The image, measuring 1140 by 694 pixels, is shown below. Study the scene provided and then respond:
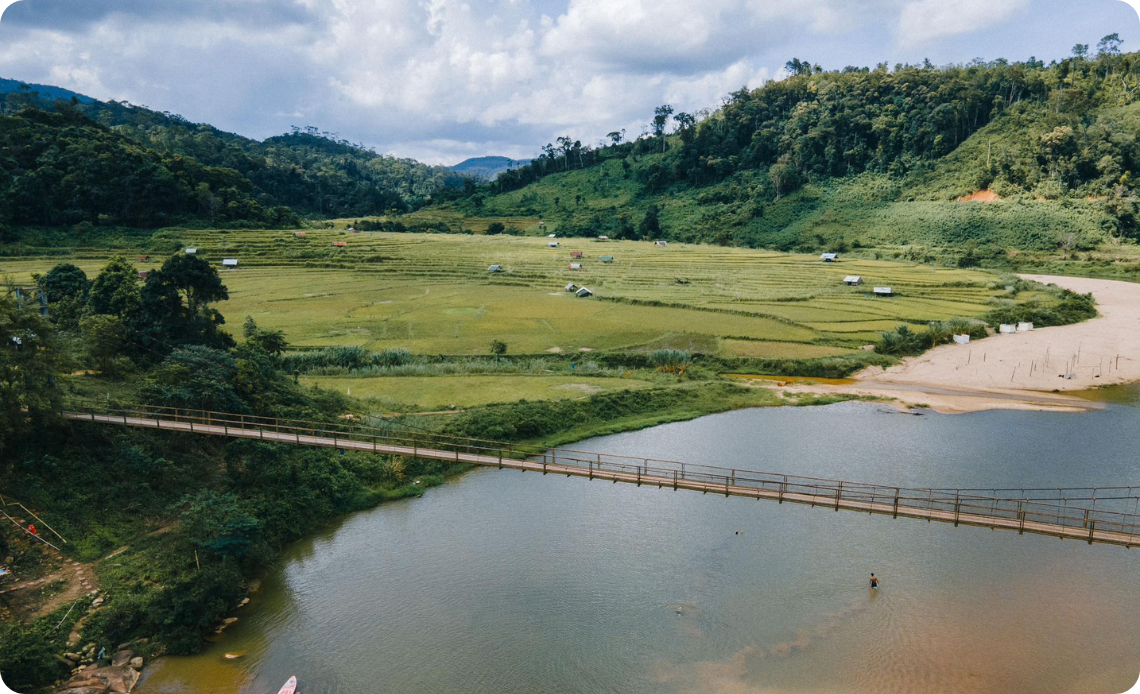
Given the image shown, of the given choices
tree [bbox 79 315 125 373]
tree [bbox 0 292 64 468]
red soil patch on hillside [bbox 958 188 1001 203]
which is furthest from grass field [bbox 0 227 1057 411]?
red soil patch on hillside [bbox 958 188 1001 203]

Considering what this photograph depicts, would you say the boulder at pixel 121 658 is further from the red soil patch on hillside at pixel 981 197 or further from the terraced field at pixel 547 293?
the red soil patch on hillside at pixel 981 197

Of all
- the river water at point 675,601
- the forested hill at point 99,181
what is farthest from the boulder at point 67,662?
the forested hill at point 99,181

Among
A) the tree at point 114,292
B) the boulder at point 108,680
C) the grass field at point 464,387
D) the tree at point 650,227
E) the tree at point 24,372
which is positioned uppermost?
the tree at point 650,227

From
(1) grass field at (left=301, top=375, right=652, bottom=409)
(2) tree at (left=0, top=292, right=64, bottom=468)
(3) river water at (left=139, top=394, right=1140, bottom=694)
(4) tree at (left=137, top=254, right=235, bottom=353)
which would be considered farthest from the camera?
(1) grass field at (left=301, top=375, right=652, bottom=409)

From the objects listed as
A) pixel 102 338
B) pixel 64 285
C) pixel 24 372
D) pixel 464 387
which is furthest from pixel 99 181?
pixel 24 372

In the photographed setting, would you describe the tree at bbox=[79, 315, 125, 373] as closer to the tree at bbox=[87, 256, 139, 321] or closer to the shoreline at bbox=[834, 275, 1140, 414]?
the tree at bbox=[87, 256, 139, 321]

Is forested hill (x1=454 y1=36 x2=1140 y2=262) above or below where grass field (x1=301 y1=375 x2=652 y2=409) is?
above
